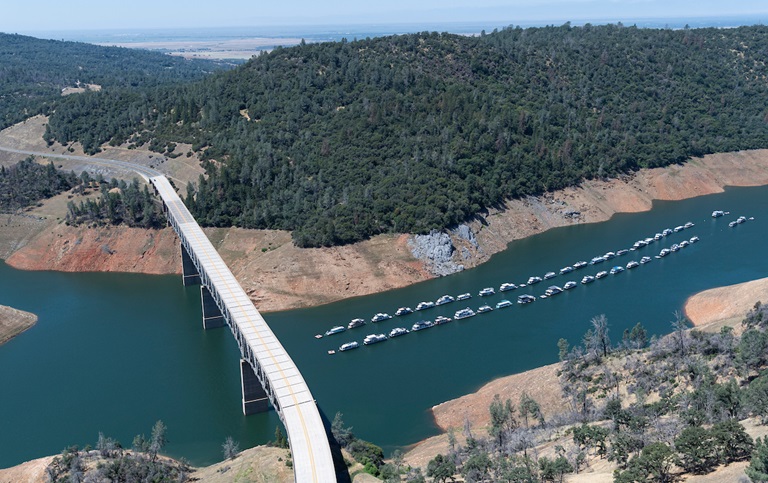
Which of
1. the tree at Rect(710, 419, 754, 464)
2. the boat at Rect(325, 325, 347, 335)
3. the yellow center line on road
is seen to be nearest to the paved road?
the yellow center line on road

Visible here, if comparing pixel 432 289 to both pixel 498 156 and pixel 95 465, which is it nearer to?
pixel 498 156

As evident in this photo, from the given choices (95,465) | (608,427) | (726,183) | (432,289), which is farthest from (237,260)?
(726,183)

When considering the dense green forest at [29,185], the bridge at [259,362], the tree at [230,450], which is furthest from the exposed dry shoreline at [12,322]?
the tree at [230,450]

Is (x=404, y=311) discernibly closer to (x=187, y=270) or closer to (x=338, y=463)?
(x=187, y=270)

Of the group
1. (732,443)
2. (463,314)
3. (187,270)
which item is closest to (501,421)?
(732,443)

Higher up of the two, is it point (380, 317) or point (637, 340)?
point (637, 340)
